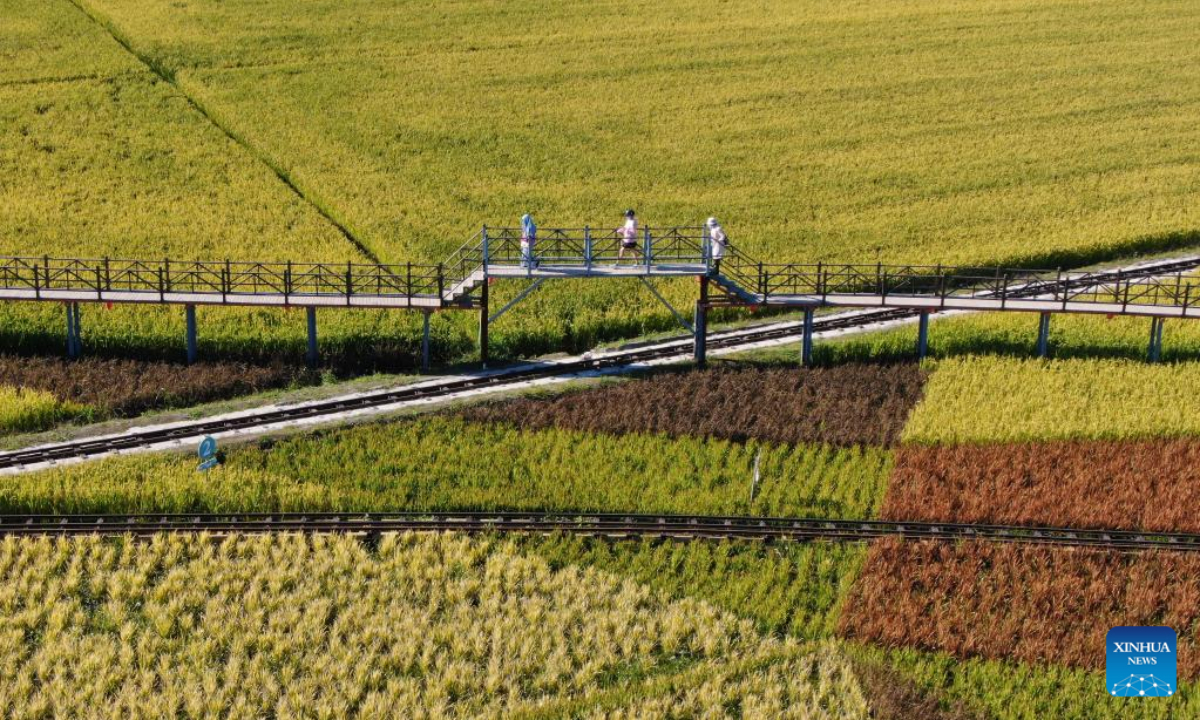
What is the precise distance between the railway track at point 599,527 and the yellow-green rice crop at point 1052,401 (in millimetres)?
4390

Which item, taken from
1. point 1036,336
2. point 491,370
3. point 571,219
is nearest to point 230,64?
point 571,219

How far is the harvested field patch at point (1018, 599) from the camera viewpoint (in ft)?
77.0

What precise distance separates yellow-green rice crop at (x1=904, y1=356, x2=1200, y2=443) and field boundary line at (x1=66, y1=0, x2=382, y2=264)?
18.5m

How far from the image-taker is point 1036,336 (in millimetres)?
37375

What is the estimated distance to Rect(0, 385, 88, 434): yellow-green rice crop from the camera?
32.2 metres

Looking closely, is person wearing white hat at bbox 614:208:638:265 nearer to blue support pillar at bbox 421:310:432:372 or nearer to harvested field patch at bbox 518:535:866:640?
blue support pillar at bbox 421:310:432:372

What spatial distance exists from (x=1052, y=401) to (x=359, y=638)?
689 inches

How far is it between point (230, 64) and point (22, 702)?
45916mm

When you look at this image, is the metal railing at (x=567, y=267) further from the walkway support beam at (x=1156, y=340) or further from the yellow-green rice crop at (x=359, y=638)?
the yellow-green rice crop at (x=359, y=638)

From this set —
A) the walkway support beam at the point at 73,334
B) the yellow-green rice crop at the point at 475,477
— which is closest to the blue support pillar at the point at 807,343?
the yellow-green rice crop at the point at 475,477

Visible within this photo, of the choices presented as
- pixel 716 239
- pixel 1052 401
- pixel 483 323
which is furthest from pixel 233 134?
pixel 1052 401

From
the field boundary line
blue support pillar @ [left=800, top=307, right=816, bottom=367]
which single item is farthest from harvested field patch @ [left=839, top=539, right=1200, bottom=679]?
the field boundary line

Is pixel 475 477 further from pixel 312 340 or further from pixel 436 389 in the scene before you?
pixel 312 340

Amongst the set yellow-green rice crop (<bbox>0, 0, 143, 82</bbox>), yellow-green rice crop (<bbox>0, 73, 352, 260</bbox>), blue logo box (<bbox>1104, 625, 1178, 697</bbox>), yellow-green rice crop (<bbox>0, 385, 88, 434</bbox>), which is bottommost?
blue logo box (<bbox>1104, 625, 1178, 697</bbox>)
